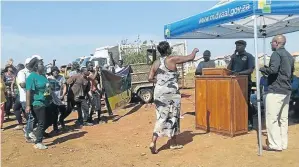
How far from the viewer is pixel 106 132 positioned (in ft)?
29.8

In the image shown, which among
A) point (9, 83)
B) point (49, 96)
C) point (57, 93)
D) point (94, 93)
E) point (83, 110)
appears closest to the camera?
point (49, 96)

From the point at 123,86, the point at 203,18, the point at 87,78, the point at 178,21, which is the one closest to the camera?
the point at 203,18

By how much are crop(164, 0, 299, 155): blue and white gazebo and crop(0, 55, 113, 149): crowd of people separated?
2622mm

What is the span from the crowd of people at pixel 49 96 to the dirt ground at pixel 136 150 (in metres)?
0.48

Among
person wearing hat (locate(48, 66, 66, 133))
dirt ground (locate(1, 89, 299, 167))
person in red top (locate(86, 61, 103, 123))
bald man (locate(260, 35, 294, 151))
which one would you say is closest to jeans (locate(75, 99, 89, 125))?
person in red top (locate(86, 61, 103, 123))

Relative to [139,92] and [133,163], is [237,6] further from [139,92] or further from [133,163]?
[139,92]

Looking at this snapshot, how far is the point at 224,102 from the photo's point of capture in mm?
7133

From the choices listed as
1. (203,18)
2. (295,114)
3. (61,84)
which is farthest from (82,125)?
(295,114)

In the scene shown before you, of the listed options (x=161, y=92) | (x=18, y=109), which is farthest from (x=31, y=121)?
(x=161, y=92)

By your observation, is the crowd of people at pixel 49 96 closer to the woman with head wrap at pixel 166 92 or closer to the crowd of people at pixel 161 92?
the crowd of people at pixel 161 92

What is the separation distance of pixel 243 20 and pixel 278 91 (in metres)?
3.67

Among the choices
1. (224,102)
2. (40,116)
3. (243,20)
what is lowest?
(40,116)

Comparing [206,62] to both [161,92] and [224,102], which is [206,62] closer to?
[224,102]

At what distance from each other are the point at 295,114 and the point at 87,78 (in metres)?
5.42
